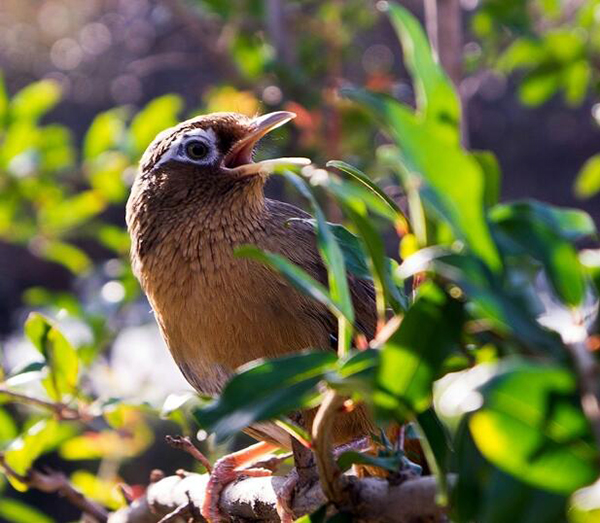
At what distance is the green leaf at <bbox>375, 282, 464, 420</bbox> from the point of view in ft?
4.02

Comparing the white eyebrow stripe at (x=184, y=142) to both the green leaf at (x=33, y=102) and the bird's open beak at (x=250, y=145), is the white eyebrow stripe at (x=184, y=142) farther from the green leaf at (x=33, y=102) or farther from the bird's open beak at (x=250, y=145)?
the green leaf at (x=33, y=102)

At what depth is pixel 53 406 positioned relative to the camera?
Answer: 2.88 m

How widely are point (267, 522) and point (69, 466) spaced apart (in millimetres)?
8028

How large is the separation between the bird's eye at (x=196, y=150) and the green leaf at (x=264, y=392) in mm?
2280

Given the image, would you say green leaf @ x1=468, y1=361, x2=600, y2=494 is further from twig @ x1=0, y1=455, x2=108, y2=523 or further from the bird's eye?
the bird's eye

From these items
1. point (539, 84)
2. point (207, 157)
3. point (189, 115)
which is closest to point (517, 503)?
point (207, 157)

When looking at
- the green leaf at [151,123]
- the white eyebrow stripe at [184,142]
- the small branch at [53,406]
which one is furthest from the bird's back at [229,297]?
the green leaf at [151,123]

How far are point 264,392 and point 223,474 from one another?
61.3 inches

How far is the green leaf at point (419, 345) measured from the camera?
123cm

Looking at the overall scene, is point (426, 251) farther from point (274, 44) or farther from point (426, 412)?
point (274, 44)

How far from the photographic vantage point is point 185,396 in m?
2.02

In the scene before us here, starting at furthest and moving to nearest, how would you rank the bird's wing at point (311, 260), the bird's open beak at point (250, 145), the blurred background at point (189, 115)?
the blurred background at point (189, 115)
the bird's open beak at point (250, 145)
the bird's wing at point (311, 260)

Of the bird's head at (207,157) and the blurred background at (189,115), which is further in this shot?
the blurred background at (189,115)

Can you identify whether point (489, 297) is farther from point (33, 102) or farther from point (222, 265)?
point (33, 102)
